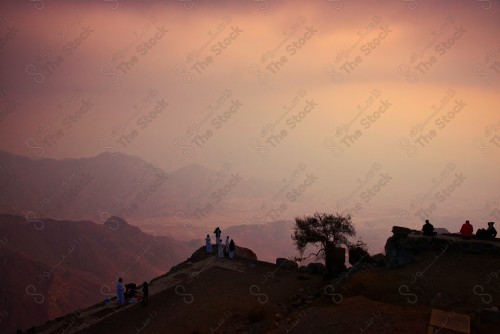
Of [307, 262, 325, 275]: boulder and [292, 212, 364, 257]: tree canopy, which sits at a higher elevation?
[292, 212, 364, 257]: tree canopy

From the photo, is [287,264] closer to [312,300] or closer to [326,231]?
[326,231]

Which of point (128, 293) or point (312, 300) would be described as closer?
point (312, 300)

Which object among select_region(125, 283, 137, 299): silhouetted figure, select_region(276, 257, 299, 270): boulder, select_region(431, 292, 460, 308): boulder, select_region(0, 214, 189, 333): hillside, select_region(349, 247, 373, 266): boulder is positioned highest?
select_region(349, 247, 373, 266): boulder

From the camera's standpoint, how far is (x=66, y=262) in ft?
340

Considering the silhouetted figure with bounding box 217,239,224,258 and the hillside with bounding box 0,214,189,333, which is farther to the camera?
the hillside with bounding box 0,214,189,333

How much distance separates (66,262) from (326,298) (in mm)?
97369

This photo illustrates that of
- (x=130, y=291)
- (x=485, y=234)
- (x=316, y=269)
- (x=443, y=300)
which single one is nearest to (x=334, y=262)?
(x=316, y=269)

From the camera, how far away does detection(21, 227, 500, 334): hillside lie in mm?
16953

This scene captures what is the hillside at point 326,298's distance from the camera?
16953 mm

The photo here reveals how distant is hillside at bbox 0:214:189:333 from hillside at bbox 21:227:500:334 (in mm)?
63814

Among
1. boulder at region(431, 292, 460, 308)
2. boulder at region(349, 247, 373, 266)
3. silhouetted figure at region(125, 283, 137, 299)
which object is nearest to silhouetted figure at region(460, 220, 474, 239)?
boulder at region(349, 247, 373, 266)

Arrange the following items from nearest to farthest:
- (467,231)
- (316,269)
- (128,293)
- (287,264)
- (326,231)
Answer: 1. (467,231)
2. (128,293)
3. (316,269)
4. (287,264)
5. (326,231)

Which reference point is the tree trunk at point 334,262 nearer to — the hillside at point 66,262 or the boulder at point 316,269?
the boulder at point 316,269

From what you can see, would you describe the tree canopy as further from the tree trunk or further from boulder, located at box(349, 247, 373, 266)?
the tree trunk
